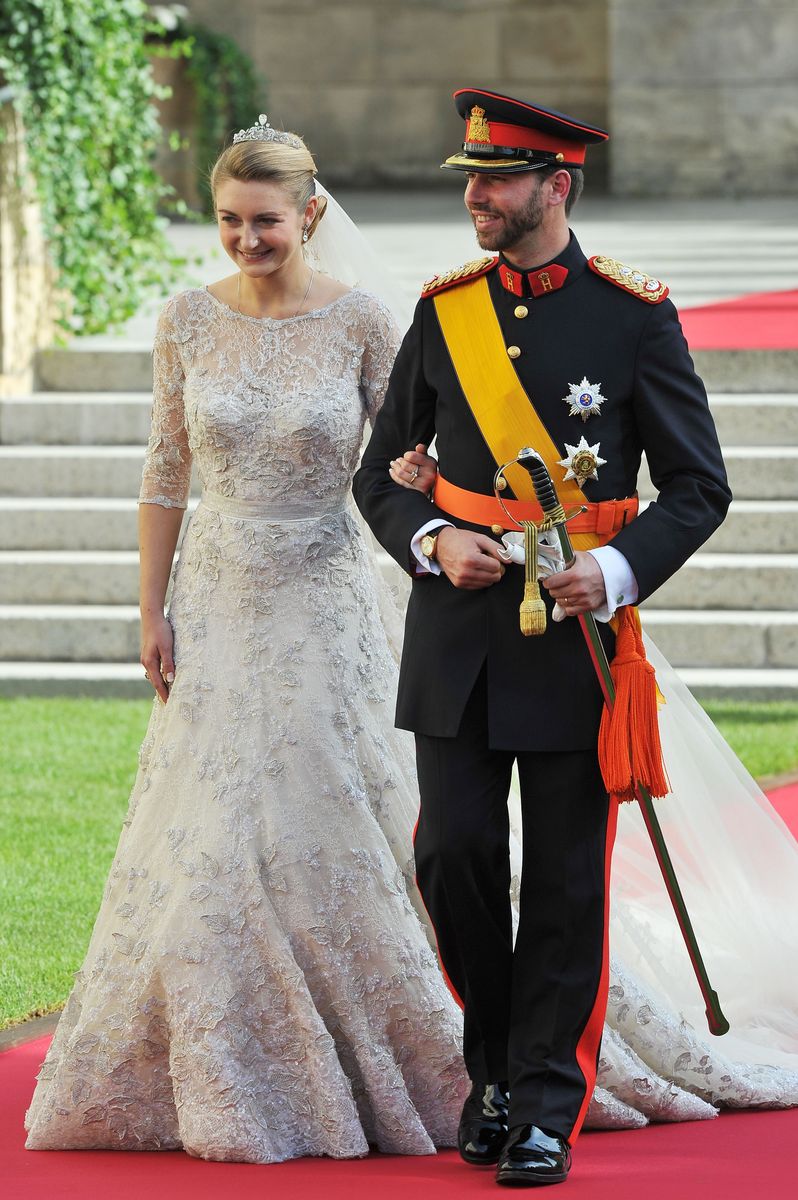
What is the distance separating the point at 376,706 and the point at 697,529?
809mm

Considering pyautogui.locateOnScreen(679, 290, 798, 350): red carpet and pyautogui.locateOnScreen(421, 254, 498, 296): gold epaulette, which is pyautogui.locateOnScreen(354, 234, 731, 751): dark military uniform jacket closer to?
pyautogui.locateOnScreen(421, 254, 498, 296): gold epaulette

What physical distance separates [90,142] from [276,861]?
20.4ft

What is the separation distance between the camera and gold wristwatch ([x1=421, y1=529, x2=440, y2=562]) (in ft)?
10.2

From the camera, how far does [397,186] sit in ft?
53.7

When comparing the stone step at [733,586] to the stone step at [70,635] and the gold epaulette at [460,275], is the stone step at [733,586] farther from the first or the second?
the gold epaulette at [460,275]

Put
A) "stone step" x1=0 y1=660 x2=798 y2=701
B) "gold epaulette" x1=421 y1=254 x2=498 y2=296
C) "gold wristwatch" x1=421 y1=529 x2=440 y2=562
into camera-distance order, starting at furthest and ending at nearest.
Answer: "stone step" x1=0 y1=660 x2=798 y2=701 < "gold epaulette" x1=421 y1=254 x2=498 y2=296 < "gold wristwatch" x1=421 y1=529 x2=440 y2=562

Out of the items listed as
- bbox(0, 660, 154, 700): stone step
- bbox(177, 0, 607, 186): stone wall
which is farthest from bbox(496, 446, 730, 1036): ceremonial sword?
Answer: bbox(177, 0, 607, 186): stone wall

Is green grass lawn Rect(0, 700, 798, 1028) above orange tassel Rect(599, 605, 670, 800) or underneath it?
underneath

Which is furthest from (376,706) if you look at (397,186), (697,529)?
(397,186)

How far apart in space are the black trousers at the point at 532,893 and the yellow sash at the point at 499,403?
0.33 m

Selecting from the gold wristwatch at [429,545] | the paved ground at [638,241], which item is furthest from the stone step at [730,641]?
the gold wristwatch at [429,545]

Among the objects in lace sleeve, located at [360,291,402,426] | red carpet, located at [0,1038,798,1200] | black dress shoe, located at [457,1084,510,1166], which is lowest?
red carpet, located at [0,1038,798,1200]

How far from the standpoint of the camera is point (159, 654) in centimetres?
361

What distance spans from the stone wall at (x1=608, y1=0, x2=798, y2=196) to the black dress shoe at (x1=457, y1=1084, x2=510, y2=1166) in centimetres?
1231
